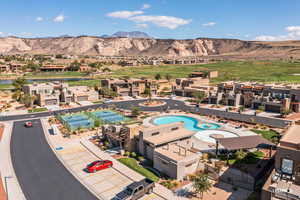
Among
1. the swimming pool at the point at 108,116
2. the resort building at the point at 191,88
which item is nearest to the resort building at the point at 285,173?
the swimming pool at the point at 108,116

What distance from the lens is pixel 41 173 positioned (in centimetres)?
2631

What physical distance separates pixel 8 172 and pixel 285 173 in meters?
31.0

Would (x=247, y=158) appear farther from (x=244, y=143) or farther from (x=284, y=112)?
(x=284, y=112)

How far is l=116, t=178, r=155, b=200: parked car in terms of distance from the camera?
21.2 metres

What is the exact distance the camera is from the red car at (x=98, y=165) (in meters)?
26.7

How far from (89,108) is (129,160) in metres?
34.6

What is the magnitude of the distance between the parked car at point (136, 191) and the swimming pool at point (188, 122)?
2373 centimetres

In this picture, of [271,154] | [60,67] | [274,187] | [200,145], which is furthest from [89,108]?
[60,67]

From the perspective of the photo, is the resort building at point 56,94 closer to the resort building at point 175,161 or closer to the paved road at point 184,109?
the paved road at point 184,109

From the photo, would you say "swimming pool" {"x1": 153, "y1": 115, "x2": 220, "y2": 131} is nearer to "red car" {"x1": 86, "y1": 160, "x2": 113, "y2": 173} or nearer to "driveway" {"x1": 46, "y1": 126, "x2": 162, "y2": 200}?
"driveway" {"x1": 46, "y1": 126, "x2": 162, "y2": 200}

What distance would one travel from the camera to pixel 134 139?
32.3 meters

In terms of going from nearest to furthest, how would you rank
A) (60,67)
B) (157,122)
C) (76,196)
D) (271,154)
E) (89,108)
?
1. (76,196)
2. (271,154)
3. (157,122)
4. (89,108)
5. (60,67)

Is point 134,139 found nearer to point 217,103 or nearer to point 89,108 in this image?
point 89,108

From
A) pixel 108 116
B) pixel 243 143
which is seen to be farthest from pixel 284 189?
pixel 108 116
